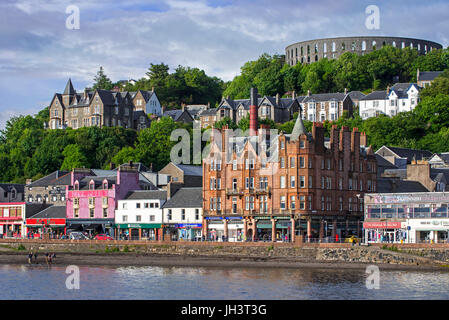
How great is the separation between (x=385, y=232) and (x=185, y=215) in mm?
24729

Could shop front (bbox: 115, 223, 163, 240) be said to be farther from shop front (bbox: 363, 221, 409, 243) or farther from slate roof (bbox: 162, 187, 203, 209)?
shop front (bbox: 363, 221, 409, 243)

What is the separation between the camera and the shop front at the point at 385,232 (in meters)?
83.6

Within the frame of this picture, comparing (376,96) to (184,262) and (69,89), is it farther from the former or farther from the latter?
(184,262)

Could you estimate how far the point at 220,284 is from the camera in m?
66.4

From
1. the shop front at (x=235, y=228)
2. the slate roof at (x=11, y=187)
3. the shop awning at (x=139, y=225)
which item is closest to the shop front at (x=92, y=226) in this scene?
the shop awning at (x=139, y=225)

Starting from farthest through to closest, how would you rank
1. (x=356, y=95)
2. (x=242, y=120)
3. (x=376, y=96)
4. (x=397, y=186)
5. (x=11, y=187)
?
(x=356, y=95)
(x=376, y=96)
(x=242, y=120)
(x=11, y=187)
(x=397, y=186)

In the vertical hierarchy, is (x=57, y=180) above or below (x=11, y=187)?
above

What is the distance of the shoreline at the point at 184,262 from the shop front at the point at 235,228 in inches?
318

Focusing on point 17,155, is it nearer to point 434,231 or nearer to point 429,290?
point 434,231

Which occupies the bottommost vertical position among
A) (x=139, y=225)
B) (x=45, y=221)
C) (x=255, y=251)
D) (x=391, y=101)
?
(x=255, y=251)

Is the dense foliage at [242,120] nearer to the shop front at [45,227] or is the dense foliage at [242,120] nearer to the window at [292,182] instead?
the shop front at [45,227]

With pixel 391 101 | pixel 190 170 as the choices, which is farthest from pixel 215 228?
pixel 391 101
